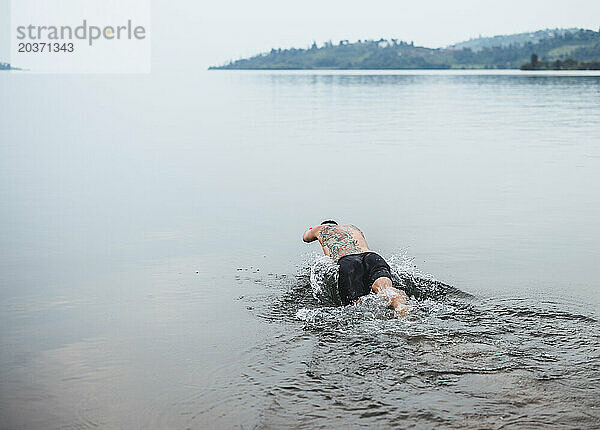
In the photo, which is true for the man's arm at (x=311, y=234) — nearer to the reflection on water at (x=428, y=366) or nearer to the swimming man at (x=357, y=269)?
the swimming man at (x=357, y=269)

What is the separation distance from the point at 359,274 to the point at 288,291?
1193mm

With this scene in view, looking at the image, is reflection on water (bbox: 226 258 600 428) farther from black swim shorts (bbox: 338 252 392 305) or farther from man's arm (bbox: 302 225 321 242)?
man's arm (bbox: 302 225 321 242)

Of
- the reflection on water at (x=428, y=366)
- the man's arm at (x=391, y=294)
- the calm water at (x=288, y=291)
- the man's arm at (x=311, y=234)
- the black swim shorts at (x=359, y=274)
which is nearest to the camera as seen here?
the reflection on water at (x=428, y=366)

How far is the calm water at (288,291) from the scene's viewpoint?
24.3 feet

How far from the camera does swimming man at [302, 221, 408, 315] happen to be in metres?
9.70

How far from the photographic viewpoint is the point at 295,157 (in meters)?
24.8

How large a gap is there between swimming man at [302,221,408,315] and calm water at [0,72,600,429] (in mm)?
219

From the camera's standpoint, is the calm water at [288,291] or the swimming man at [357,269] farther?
the swimming man at [357,269]

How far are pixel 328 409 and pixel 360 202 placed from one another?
10.7 meters

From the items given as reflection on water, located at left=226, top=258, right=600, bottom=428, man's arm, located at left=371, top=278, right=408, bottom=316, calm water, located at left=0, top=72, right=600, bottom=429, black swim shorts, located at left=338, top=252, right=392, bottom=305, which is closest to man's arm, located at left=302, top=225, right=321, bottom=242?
calm water, located at left=0, top=72, right=600, bottom=429

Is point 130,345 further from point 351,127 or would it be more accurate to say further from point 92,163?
point 351,127

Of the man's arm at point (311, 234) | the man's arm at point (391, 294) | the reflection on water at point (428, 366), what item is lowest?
the reflection on water at point (428, 366)

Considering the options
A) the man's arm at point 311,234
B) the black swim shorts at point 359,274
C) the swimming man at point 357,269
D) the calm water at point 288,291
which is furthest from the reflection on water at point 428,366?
the man's arm at point 311,234

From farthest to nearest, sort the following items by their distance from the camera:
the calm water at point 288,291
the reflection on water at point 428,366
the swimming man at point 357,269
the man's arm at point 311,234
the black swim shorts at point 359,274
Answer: the man's arm at point 311,234 < the black swim shorts at point 359,274 < the swimming man at point 357,269 < the calm water at point 288,291 < the reflection on water at point 428,366
